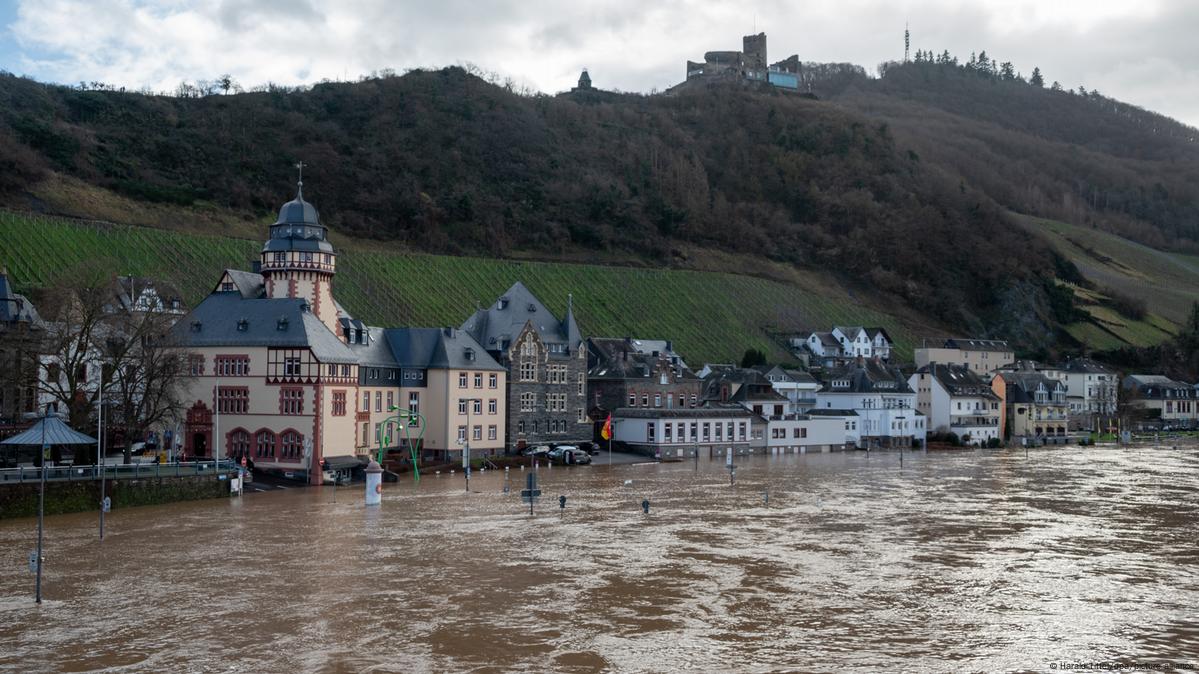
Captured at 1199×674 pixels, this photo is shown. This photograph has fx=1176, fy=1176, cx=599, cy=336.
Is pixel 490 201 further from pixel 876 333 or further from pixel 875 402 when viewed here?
pixel 875 402

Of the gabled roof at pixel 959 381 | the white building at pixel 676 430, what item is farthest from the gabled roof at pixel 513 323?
the gabled roof at pixel 959 381

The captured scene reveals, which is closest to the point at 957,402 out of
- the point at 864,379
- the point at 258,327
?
the point at 864,379

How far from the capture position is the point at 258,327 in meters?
64.3

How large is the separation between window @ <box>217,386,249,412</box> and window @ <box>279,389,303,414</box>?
2.23 meters

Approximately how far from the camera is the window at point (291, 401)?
62.4 m

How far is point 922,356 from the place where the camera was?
13412 centimetres

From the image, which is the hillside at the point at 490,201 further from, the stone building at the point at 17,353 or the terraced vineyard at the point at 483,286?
the stone building at the point at 17,353

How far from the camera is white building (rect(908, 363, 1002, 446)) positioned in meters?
113

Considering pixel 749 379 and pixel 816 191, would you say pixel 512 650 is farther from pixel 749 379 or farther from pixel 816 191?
pixel 816 191

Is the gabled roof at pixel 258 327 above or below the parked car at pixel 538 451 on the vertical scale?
above

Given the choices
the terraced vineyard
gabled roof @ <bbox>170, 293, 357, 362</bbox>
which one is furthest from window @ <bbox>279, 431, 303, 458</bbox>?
the terraced vineyard

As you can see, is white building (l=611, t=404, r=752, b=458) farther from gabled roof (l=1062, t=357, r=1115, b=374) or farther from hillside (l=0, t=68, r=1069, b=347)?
gabled roof (l=1062, t=357, r=1115, b=374)

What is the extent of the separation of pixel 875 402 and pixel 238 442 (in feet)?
204

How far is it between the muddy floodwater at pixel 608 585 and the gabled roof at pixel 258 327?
10.0 m
